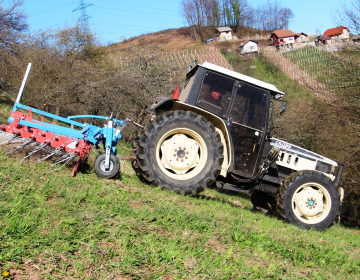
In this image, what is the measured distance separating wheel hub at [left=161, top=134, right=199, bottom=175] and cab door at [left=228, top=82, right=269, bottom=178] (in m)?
0.82

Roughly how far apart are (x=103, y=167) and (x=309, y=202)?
155 inches

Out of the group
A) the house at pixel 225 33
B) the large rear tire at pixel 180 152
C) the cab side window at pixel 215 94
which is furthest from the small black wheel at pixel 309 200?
the house at pixel 225 33

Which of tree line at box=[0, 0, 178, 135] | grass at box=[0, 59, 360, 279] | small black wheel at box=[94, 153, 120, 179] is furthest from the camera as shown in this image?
tree line at box=[0, 0, 178, 135]

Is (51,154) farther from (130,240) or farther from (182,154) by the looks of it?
(130,240)

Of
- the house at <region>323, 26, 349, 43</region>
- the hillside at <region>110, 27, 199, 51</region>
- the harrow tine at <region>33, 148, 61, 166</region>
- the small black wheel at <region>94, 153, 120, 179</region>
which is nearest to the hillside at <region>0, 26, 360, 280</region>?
the harrow tine at <region>33, 148, 61, 166</region>

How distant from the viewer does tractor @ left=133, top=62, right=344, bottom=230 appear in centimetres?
546

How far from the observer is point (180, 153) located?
5.63 metres

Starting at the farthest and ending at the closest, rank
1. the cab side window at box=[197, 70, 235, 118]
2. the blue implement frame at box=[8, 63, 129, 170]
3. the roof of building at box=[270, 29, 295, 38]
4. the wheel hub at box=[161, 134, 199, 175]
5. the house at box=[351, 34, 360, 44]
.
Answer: the roof of building at box=[270, 29, 295, 38] → the house at box=[351, 34, 360, 44] → the cab side window at box=[197, 70, 235, 118] → the wheel hub at box=[161, 134, 199, 175] → the blue implement frame at box=[8, 63, 129, 170]

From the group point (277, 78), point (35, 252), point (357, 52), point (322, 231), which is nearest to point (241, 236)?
point (35, 252)

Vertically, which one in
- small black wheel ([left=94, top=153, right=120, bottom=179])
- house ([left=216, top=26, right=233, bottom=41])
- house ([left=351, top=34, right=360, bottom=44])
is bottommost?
small black wheel ([left=94, top=153, right=120, bottom=179])

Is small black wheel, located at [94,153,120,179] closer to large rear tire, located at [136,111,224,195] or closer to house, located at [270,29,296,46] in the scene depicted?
large rear tire, located at [136,111,224,195]

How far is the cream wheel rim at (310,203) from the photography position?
5.97 m

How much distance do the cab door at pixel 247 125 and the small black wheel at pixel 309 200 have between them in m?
0.75

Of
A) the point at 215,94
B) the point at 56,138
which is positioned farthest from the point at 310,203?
the point at 56,138
